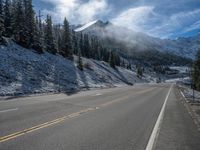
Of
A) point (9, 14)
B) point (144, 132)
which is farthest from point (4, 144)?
point (9, 14)

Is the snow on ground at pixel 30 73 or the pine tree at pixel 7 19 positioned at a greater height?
the pine tree at pixel 7 19

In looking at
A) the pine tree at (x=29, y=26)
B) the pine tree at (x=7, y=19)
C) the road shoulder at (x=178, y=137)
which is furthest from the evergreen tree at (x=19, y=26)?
the road shoulder at (x=178, y=137)

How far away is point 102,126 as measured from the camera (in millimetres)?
10531

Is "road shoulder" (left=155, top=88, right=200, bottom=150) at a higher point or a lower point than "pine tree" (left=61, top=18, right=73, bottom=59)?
lower

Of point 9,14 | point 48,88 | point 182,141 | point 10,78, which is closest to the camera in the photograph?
point 182,141

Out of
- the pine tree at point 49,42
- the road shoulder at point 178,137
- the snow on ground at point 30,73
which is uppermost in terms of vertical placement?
the pine tree at point 49,42

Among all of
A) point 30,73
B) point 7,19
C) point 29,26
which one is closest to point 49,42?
point 29,26

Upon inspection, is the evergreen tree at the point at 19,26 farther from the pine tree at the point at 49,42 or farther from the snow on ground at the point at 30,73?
the pine tree at the point at 49,42

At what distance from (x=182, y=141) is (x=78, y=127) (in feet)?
12.1

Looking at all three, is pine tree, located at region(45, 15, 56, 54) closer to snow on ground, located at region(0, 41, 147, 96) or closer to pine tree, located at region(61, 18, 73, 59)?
snow on ground, located at region(0, 41, 147, 96)

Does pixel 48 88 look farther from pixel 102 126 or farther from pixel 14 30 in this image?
pixel 102 126

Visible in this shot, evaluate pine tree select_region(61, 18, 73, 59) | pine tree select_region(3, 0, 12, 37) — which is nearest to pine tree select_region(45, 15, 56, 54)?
pine tree select_region(61, 18, 73, 59)

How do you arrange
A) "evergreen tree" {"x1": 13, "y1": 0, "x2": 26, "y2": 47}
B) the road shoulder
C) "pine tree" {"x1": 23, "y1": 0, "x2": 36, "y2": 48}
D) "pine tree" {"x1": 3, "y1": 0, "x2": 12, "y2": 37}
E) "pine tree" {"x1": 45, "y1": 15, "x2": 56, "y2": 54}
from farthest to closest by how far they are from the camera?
"pine tree" {"x1": 45, "y1": 15, "x2": 56, "y2": 54} < "pine tree" {"x1": 3, "y1": 0, "x2": 12, "y2": 37} < "pine tree" {"x1": 23, "y1": 0, "x2": 36, "y2": 48} < "evergreen tree" {"x1": 13, "y1": 0, "x2": 26, "y2": 47} < the road shoulder

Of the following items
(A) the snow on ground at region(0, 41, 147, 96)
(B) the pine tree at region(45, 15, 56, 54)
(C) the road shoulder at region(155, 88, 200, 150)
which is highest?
(B) the pine tree at region(45, 15, 56, 54)
